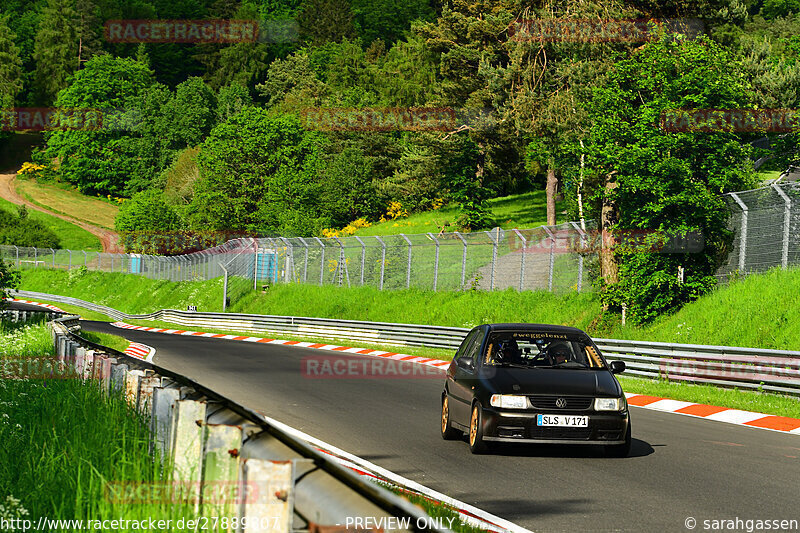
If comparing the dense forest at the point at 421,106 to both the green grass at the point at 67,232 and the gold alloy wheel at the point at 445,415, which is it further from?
the gold alloy wheel at the point at 445,415

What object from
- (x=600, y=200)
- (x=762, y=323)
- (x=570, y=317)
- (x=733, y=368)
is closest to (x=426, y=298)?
(x=570, y=317)

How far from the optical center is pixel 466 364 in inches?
466

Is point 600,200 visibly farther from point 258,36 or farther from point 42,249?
point 258,36

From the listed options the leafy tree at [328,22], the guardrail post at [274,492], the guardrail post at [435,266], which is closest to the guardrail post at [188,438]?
the guardrail post at [274,492]

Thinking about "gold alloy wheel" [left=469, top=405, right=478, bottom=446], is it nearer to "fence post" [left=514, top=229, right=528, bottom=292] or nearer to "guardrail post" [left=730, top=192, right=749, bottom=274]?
"guardrail post" [left=730, top=192, right=749, bottom=274]

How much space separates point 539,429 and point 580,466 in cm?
58

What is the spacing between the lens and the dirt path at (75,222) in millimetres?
105519

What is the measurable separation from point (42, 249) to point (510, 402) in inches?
3450

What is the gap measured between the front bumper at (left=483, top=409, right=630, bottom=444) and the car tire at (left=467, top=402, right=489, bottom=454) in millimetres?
85

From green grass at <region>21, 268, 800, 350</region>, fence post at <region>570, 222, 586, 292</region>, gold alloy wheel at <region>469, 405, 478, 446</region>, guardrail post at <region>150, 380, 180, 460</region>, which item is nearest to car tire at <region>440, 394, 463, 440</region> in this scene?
gold alloy wheel at <region>469, 405, 478, 446</region>

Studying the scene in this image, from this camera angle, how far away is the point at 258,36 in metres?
159

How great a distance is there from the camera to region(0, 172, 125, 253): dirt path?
106 metres

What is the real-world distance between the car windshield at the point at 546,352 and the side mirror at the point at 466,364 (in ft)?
0.53

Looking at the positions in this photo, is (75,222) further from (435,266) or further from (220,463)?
(220,463)
